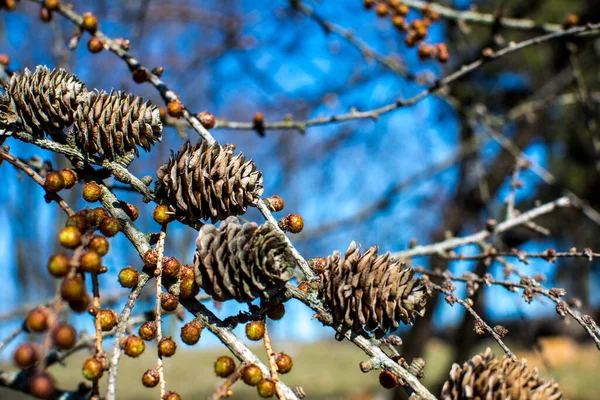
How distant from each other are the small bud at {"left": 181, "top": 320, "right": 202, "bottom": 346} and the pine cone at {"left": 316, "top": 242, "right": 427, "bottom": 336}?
0.23 m

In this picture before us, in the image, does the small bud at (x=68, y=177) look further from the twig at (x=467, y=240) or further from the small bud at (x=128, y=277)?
the twig at (x=467, y=240)

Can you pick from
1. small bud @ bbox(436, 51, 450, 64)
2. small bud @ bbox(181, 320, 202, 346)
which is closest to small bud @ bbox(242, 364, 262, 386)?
small bud @ bbox(181, 320, 202, 346)

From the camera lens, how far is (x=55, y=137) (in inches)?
39.8

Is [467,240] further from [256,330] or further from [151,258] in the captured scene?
[151,258]

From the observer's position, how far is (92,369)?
0.74 meters

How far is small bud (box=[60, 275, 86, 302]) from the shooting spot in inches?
26.4

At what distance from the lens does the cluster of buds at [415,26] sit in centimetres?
185

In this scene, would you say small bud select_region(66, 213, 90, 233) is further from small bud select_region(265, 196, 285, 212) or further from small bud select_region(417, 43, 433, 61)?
small bud select_region(417, 43, 433, 61)

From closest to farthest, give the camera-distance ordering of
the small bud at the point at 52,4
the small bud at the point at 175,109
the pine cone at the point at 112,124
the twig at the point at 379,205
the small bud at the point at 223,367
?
the small bud at the point at 223,367 < the pine cone at the point at 112,124 < the small bud at the point at 175,109 < the small bud at the point at 52,4 < the twig at the point at 379,205

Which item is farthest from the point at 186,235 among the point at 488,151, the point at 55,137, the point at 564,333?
the point at 564,333

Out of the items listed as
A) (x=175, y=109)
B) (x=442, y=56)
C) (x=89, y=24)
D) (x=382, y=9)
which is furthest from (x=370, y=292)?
(x=382, y=9)

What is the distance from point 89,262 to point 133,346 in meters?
0.20

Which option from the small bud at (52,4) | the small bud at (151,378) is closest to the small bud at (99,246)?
the small bud at (151,378)

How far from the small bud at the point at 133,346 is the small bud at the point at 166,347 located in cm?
4
